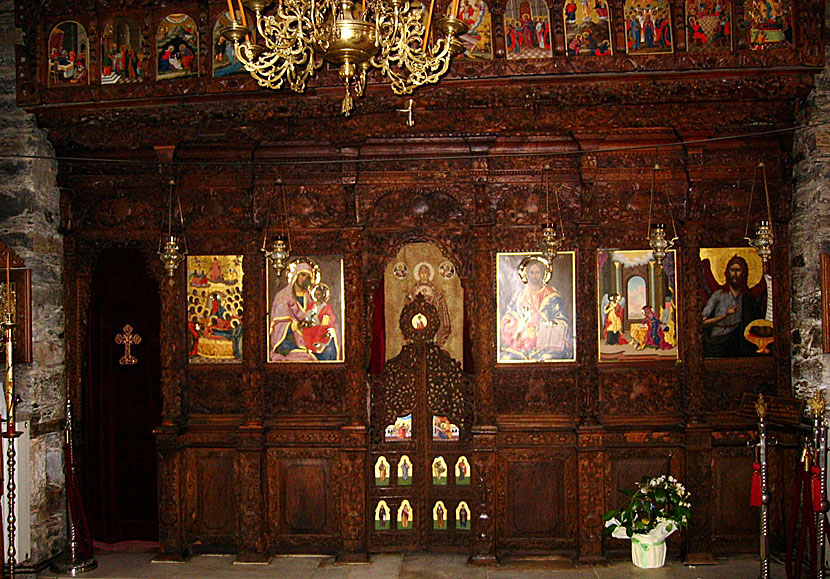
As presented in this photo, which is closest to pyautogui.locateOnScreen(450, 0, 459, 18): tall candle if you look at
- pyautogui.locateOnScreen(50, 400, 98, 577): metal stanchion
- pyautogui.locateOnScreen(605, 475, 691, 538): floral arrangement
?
pyautogui.locateOnScreen(605, 475, 691, 538): floral arrangement

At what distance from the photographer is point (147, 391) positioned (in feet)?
23.1

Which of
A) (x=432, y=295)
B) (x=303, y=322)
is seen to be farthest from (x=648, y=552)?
(x=303, y=322)

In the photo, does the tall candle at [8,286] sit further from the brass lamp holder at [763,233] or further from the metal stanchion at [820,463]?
the metal stanchion at [820,463]

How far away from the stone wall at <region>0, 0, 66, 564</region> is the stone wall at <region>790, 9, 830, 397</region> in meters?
6.21

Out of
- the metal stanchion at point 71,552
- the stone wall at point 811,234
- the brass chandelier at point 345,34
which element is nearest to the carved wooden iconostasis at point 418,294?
the stone wall at point 811,234

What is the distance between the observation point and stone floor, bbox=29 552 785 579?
20.7 ft

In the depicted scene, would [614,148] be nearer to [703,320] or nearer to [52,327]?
[703,320]

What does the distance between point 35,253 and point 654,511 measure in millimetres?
5441

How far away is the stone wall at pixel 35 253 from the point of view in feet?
21.6

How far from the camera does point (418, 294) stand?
23.2 feet

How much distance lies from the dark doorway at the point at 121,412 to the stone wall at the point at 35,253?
318 millimetres

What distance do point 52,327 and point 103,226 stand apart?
96 cm

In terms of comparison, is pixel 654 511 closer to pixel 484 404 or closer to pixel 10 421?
pixel 484 404

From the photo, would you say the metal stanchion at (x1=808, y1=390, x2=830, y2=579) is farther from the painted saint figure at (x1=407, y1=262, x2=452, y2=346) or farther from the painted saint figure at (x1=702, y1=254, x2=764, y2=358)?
the painted saint figure at (x1=407, y1=262, x2=452, y2=346)
